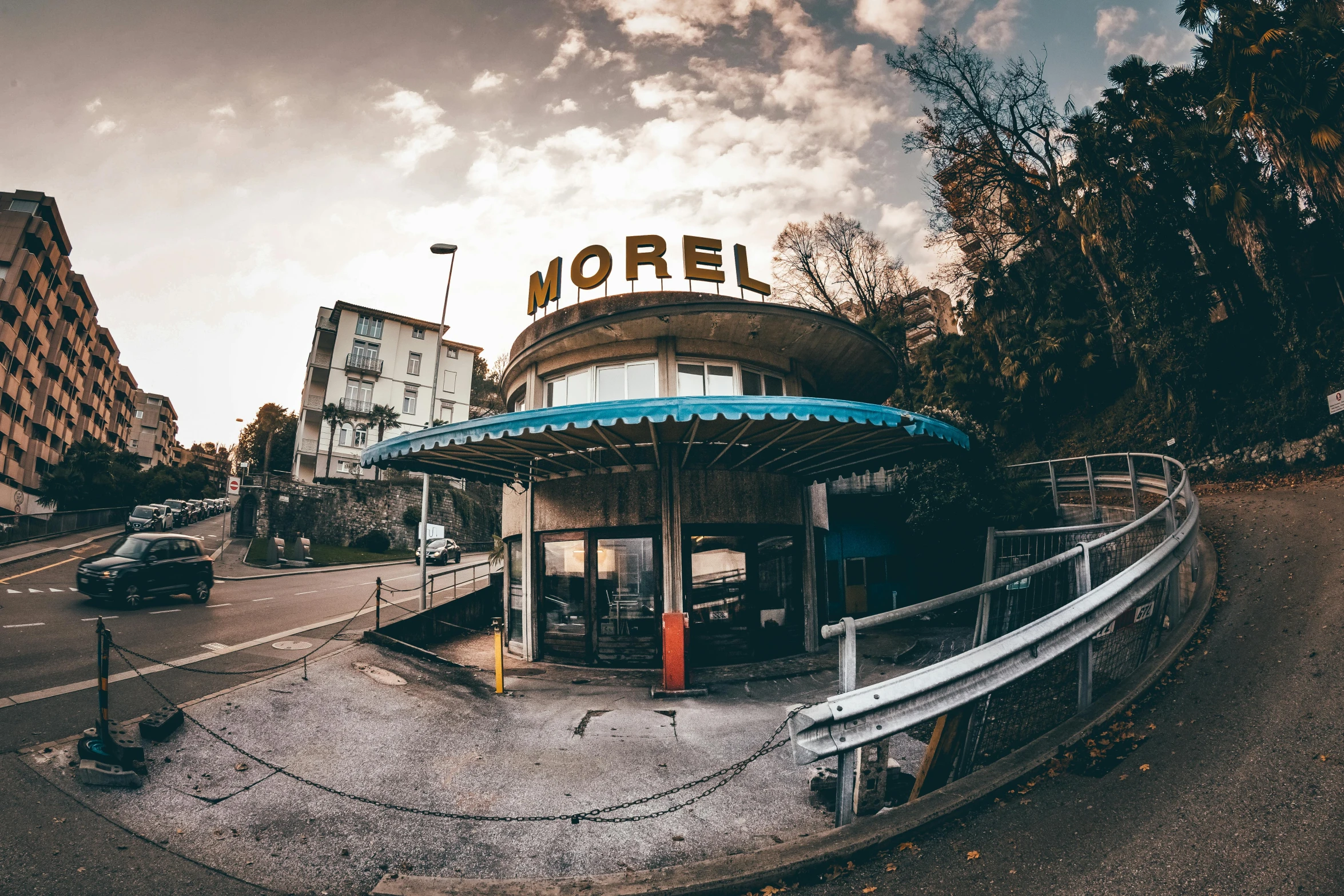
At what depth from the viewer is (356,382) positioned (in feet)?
170

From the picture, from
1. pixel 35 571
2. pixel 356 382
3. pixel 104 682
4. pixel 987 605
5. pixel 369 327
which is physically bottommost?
pixel 35 571

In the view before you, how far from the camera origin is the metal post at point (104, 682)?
221 inches

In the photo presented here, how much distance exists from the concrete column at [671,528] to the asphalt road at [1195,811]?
7.02 m

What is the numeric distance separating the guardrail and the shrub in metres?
40.1

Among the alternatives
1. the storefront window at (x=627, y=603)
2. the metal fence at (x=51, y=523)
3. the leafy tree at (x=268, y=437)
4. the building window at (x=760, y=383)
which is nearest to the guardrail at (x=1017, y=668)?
the storefront window at (x=627, y=603)

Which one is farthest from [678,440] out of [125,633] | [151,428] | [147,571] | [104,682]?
[151,428]

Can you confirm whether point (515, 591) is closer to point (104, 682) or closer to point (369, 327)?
point (104, 682)

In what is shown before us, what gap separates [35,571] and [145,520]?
16.8 metres

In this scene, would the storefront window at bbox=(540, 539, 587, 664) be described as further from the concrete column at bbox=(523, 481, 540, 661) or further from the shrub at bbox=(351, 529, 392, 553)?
the shrub at bbox=(351, 529, 392, 553)

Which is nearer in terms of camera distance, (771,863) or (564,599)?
(771,863)

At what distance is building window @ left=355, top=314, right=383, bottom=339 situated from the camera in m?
52.5

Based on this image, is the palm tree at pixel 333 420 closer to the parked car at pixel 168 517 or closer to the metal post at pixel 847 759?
the parked car at pixel 168 517

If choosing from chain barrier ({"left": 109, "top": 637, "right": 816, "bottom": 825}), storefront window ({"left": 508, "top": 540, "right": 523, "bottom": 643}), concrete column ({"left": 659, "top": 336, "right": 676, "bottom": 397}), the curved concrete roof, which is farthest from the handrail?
storefront window ({"left": 508, "top": 540, "right": 523, "bottom": 643})

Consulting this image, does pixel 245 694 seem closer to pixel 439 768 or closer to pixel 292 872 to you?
pixel 439 768
